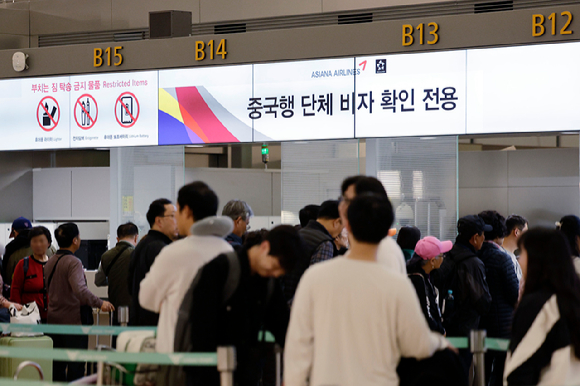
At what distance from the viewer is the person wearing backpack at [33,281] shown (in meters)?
5.43

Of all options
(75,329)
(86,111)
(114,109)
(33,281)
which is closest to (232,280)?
(75,329)

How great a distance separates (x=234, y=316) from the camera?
9.04 ft

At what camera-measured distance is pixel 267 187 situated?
9758 mm

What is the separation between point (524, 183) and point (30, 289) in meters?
5.61

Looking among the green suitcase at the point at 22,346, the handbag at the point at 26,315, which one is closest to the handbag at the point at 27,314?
the handbag at the point at 26,315

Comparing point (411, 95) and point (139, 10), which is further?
point (139, 10)

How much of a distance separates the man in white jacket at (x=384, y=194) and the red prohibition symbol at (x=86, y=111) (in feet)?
16.1

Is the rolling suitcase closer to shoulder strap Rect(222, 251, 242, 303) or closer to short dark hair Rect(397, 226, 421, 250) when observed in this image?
shoulder strap Rect(222, 251, 242, 303)

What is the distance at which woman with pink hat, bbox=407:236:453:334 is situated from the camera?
4430 millimetres

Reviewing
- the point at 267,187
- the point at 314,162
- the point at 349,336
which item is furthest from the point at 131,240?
the point at 267,187

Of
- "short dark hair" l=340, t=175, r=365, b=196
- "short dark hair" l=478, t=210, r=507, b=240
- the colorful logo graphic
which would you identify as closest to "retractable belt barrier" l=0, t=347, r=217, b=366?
"short dark hair" l=340, t=175, r=365, b=196

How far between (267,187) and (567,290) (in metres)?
7.43

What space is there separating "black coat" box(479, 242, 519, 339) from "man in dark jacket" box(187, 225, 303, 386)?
7.93ft

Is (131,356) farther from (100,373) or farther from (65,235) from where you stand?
(65,235)
